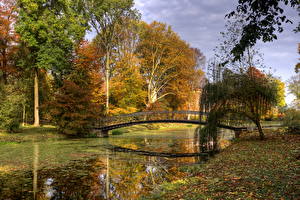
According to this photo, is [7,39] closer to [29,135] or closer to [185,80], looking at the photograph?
[29,135]

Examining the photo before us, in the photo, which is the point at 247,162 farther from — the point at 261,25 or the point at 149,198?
the point at 261,25

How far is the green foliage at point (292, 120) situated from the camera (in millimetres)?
14388

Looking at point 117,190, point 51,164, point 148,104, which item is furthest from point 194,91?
point 117,190

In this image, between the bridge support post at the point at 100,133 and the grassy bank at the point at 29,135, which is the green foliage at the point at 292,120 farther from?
the grassy bank at the point at 29,135

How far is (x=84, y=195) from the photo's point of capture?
23.1 ft

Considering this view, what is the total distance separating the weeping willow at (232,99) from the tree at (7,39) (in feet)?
71.1

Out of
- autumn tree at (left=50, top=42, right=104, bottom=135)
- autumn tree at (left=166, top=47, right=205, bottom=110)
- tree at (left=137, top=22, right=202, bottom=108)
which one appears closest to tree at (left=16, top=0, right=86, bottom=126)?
autumn tree at (left=50, top=42, right=104, bottom=135)

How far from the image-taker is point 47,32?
23422 mm

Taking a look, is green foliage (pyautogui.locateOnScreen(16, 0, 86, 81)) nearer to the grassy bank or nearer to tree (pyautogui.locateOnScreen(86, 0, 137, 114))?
tree (pyautogui.locateOnScreen(86, 0, 137, 114))

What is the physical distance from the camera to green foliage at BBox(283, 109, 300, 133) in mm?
14388

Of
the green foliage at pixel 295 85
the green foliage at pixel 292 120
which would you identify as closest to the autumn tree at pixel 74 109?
the green foliage at pixel 292 120

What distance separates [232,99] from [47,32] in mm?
18593

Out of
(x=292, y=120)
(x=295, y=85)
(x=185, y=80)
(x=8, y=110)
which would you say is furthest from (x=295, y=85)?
(x=8, y=110)

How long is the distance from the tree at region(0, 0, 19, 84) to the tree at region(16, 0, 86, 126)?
8.26 ft
